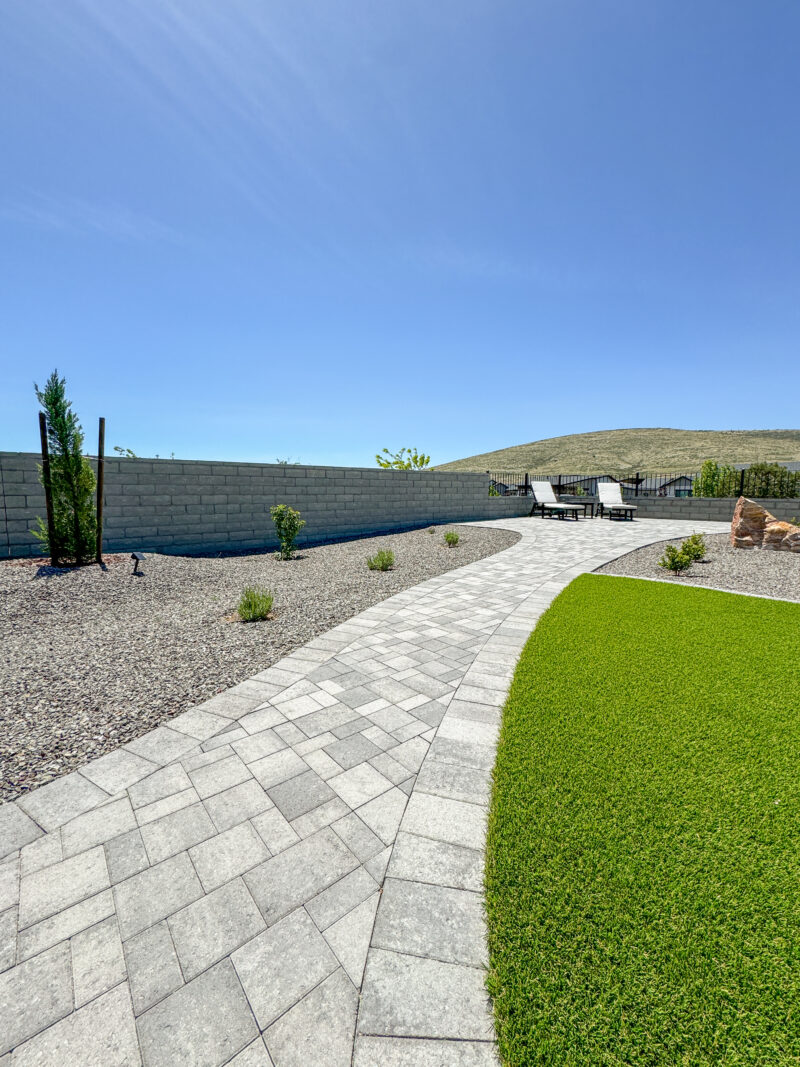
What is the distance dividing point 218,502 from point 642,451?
5906 centimetres

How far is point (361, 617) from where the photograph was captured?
4.81 metres

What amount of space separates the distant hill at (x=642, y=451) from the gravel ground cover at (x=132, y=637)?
140 ft

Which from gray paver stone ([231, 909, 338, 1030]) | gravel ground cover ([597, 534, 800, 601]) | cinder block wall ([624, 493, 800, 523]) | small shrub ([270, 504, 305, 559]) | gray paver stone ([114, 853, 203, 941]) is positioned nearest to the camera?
gray paver stone ([231, 909, 338, 1030])

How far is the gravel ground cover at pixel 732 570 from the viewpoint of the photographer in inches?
243

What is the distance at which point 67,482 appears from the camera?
699 cm

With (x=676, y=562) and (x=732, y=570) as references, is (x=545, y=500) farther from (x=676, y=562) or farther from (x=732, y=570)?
(x=676, y=562)

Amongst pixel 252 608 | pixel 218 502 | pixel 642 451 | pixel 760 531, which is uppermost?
pixel 642 451

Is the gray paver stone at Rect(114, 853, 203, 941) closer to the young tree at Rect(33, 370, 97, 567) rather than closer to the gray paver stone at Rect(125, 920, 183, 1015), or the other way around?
the gray paver stone at Rect(125, 920, 183, 1015)

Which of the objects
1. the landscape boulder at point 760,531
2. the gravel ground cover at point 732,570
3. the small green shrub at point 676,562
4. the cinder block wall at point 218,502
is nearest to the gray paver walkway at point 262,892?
the gravel ground cover at point 732,570

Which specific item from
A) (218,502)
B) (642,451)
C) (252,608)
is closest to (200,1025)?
(252,608)

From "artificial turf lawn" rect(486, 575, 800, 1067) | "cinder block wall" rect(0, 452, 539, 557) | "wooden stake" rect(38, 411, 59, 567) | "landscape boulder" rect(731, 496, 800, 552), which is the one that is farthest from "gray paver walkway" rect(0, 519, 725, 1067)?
"landscape boulder" rect(731, 496, 800, 552)

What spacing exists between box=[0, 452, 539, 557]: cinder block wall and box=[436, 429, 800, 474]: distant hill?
3639 centimetres

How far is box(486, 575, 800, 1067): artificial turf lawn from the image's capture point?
Result: 1194mm

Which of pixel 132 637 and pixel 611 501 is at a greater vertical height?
pixel 611 501
